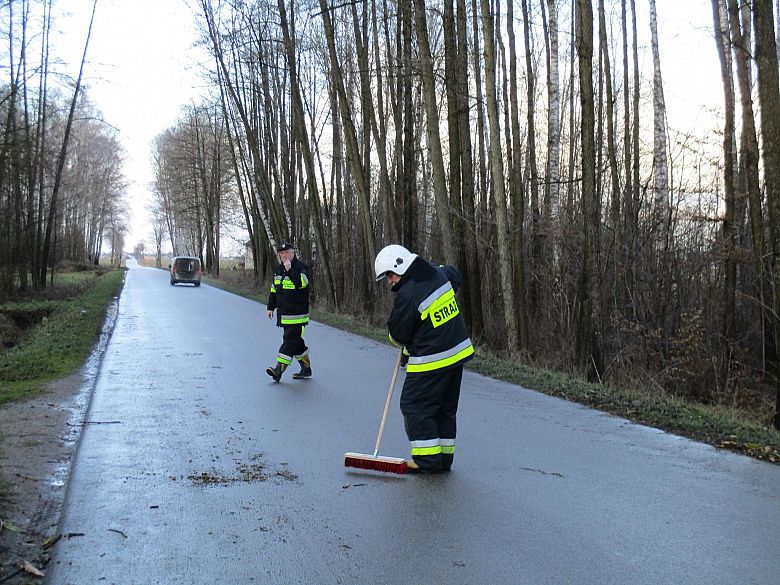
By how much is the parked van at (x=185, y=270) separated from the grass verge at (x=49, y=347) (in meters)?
18.4

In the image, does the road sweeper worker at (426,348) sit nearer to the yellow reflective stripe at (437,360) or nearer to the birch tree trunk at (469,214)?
the yellow reflective stripe at (437,360)

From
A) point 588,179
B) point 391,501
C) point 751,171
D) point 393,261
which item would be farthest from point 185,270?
point 391,501

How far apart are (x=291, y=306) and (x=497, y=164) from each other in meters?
6.44

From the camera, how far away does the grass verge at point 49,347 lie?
34.8ft

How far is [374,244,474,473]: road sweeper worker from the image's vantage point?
605cm

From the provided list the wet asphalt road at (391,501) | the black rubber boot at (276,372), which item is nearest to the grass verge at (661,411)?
the wet asphalt road at (391,501)

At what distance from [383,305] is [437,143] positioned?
7907mm

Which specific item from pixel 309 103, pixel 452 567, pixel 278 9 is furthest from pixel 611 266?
pixel 309 103

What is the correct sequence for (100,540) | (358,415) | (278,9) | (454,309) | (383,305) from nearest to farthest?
(100,540) → (454,309) → (358,415) → (383,305) → (278,9)

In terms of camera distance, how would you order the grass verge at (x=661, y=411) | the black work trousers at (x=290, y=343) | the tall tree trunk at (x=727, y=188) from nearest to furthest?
the grass verge at (x=661, y=411) < the black work trousers at (x=290, y=343) < the tall tree trunk at (x=727, y=188)

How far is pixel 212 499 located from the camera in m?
5.34

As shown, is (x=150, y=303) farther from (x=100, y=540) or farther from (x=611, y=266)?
(x=100, y=540)

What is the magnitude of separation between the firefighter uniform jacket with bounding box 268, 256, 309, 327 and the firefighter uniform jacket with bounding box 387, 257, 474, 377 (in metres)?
4.91

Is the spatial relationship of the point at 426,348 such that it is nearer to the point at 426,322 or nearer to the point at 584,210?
the point at 426,322
